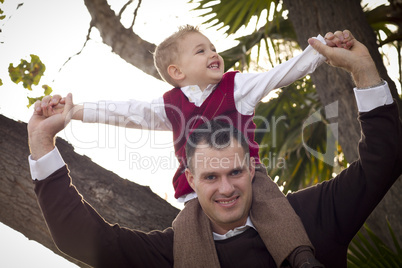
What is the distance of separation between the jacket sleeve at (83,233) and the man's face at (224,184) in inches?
14.7

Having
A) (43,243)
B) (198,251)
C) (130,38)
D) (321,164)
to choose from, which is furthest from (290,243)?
(321,164)

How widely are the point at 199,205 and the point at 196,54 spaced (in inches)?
34.5

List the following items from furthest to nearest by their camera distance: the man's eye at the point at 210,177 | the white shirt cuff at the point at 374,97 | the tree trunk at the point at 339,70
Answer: the tree trunk at the point at 339,70, the man's eye at the point at 210,177, the white shirt cuff at the point at 374,97

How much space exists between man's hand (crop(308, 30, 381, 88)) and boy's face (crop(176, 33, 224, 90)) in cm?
60

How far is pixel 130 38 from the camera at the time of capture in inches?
173

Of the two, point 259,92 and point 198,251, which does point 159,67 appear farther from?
point 198,251

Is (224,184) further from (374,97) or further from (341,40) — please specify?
(341,40)

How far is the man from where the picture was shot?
91.7 inches

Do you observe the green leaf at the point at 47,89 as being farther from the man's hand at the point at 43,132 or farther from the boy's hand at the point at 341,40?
the boy's hand at the point at 341,40

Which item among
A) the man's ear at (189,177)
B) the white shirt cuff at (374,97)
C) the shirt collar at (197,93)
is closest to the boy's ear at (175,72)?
the shirt collar at (197,93)

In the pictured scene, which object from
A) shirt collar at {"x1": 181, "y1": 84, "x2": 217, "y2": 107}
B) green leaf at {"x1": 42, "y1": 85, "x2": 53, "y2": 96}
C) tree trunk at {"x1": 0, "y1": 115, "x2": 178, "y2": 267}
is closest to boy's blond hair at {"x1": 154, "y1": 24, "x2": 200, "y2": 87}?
shirt collar at {"x1": 181, "y1": 84, "x2": 217, "y2": 107}

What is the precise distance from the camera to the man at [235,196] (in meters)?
2.33

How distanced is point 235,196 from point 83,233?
0.76 metres

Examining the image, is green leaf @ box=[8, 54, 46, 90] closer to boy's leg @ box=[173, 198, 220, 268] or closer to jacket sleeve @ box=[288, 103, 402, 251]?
boy's leg @ box=[173, 198, 220, 268]
